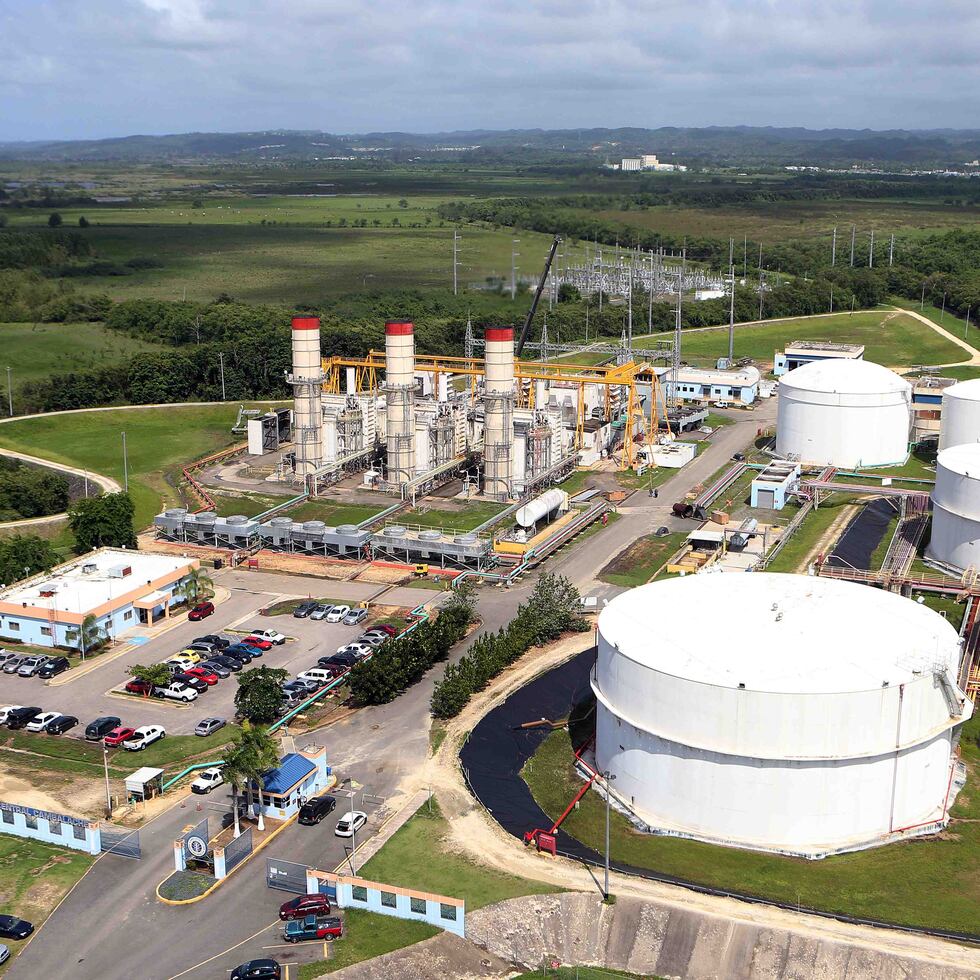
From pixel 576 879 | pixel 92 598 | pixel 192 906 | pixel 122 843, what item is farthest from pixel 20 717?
pixel 576 879

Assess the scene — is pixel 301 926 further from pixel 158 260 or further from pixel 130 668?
pixel 158 260

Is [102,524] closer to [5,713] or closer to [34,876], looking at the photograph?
[5,713]

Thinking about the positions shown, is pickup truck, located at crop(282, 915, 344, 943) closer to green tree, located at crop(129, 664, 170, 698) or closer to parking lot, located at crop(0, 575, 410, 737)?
parking lot, located at crop(0, 575, 410, 737)

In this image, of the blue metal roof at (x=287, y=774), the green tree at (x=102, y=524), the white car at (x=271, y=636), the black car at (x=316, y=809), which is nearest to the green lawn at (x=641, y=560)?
the white car at (x=271, y=636)

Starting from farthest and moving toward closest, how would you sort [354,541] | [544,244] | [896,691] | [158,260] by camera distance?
[158,260]
[544,244]
[354,541]
[896,691]

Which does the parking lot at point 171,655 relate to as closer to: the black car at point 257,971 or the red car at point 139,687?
the red car at point 139,687

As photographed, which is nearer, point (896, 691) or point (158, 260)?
point (896, 691)

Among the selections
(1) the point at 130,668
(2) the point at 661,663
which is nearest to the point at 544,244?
(1) the point at 130,668
